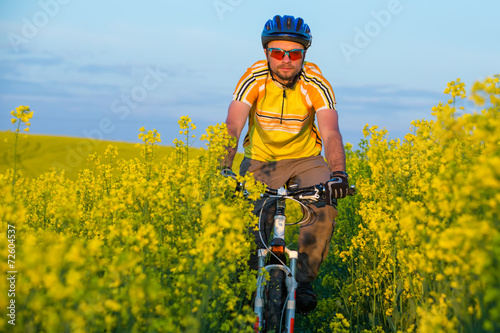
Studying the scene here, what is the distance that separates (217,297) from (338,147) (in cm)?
242

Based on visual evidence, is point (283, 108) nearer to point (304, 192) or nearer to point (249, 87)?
point (249, 87)

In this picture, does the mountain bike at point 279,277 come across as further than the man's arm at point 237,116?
No

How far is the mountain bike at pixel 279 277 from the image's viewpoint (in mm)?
4109

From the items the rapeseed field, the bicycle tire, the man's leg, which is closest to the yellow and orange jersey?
the man's leg

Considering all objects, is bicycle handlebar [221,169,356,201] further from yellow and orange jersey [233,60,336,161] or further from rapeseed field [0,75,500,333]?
yellow and orange jersey [233,60,336,161]

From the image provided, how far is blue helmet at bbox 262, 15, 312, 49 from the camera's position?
503 centimetres

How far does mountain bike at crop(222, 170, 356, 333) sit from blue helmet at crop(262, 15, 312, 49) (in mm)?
1695

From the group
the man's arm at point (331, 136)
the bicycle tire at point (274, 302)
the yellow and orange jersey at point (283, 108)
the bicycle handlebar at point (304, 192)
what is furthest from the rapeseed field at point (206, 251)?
the yellow and orange jersey at point (283, 108)

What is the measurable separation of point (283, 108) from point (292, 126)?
0.74 feet

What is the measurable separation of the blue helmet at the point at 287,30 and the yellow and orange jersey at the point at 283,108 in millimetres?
420

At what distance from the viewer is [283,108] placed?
211 inches

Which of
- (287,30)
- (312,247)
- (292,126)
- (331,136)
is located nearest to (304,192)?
(312,247)

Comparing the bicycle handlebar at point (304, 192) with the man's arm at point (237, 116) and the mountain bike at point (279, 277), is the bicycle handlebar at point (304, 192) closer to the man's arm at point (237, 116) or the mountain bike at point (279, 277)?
the mountain bike at point (279, 277)

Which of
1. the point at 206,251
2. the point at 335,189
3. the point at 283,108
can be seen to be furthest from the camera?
the point at 283,108
